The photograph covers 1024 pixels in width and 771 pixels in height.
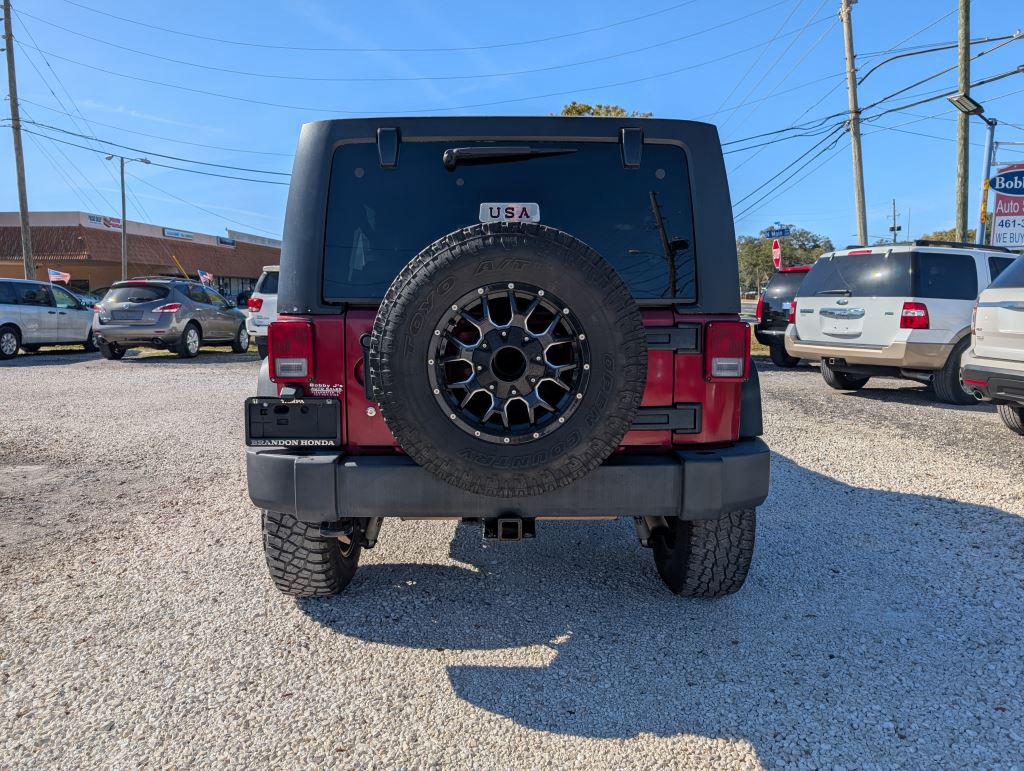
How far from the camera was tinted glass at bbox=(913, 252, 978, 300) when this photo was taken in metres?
8.34

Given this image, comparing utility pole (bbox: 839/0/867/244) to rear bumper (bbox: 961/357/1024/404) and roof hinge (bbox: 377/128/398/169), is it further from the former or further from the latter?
roof hinge (bbox: 377/128/398/169)

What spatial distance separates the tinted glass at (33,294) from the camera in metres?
14.9

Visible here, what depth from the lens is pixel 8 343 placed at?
47.5 feet

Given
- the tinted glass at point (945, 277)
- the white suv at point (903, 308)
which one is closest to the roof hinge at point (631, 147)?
the white suv at point (903, 308)

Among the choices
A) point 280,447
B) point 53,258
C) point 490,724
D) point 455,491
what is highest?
point 53,258

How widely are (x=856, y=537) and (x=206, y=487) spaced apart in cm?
457

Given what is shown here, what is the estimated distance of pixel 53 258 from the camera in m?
41.2

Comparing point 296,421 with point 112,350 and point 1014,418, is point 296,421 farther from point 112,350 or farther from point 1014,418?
point 112,350

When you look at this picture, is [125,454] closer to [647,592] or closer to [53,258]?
[647,592]

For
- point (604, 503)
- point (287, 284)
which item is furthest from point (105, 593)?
point (604, 503)

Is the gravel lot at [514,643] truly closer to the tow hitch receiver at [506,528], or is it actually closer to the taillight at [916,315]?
the tow hitch receiver at [506,528]

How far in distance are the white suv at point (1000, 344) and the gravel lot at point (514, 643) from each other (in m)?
1.04

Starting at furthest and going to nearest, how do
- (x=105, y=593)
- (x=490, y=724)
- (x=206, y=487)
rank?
(x=206, y=487)
(x=105, y=593)
(x=490, y=724)

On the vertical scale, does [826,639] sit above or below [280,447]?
below
